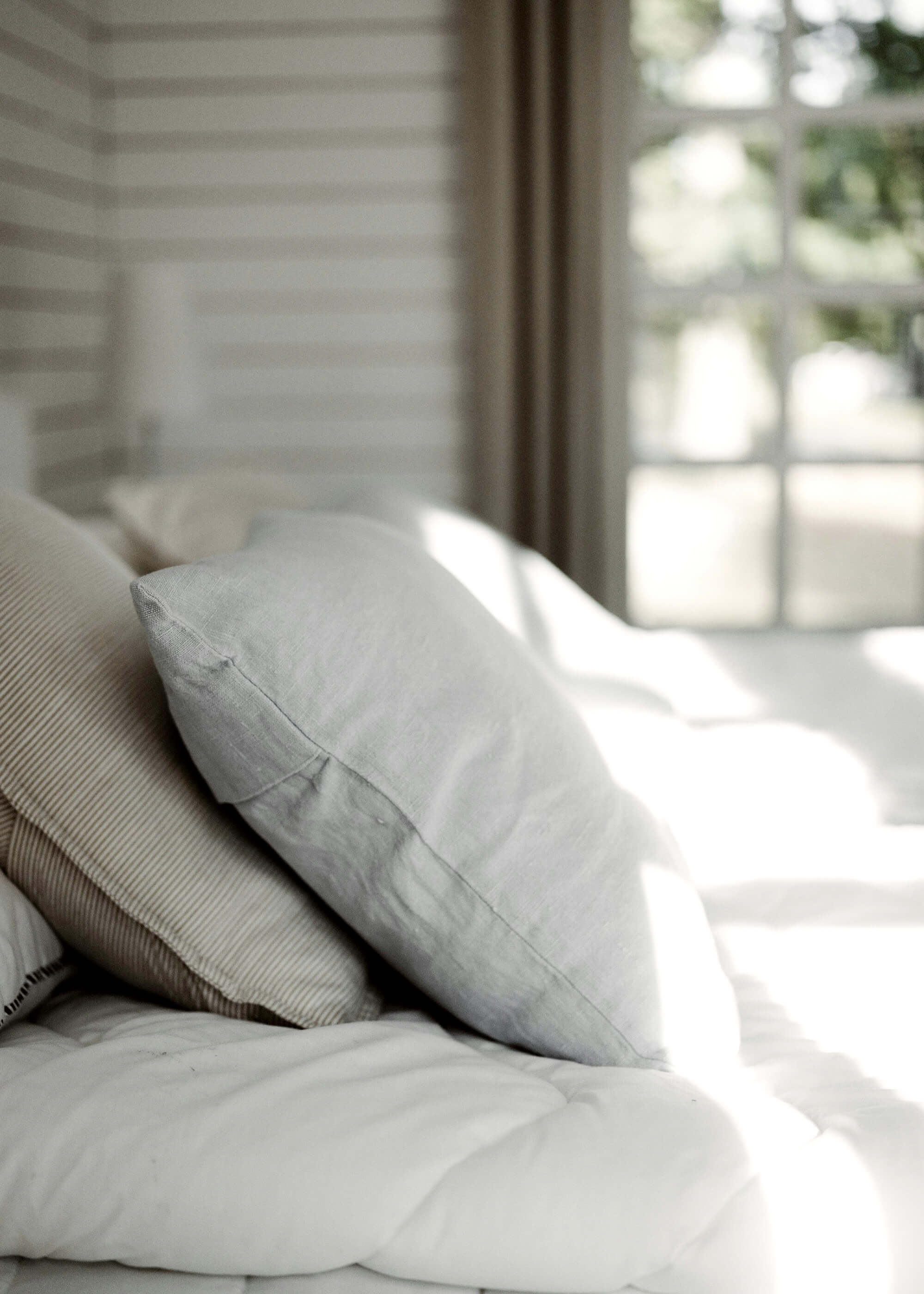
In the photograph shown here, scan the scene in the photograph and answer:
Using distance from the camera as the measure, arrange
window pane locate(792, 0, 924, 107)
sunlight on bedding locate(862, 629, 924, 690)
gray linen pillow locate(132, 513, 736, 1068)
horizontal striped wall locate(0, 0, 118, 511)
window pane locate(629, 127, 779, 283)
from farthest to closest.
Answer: window pane locate(629, 127, 779, 283), window pane locate(792, 0, 924, 107), horizontal striped wall locate(0, 0, 118, 511), sunlight on bedding locate(862, 629, 924, 690), gray linen pillow locate(132, 513, 736, 1068)

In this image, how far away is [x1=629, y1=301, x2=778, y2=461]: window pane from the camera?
13.3 feet

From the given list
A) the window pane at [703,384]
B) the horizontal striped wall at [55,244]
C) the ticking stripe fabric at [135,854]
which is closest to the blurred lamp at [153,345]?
the horizontal striped wall at [55,244]

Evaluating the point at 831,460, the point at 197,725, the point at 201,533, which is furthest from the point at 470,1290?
the point at 831,460

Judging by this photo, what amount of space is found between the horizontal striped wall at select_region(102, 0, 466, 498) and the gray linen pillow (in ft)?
9.85

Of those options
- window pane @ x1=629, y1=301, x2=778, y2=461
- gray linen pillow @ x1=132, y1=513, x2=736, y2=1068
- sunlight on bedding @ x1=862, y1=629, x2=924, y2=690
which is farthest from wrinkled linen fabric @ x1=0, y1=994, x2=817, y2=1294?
window pane @ x1=629, y1=301, x2=778, y2=461

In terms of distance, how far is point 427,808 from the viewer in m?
0.90

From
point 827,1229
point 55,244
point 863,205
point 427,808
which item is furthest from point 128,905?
point 863,205

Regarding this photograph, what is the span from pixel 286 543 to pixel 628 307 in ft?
9.56

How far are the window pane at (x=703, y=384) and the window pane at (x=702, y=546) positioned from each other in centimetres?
9

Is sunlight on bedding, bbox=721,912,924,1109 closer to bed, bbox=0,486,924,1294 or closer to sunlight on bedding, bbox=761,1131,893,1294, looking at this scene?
bed, bbox=0,486,924,1294

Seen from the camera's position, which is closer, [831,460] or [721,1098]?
[721,1098]

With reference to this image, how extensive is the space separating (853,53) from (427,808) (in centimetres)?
369

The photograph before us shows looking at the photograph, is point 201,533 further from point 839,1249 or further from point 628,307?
point 628,307

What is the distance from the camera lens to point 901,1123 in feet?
2.72
